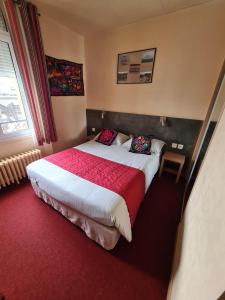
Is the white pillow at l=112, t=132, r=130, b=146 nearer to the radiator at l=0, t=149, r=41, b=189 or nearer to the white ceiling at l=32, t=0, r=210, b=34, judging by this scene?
the radiator at l=0, t=149, r=41, b=189

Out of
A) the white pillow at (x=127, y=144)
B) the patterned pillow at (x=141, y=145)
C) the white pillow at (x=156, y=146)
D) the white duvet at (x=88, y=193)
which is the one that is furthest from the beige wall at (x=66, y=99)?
the white pillow at (x=156, y=146)

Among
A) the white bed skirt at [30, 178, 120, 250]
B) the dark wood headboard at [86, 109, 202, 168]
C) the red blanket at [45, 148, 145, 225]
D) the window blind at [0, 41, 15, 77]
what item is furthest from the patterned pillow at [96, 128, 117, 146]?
the window blind at [0, 41, 15, 77]

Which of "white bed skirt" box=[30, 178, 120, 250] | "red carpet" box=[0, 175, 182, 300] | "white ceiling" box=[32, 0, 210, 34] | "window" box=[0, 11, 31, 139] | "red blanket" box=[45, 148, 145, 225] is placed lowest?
"red carpet" box=[0, 175, 182, 300]

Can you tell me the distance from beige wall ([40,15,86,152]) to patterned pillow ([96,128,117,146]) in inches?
30.1

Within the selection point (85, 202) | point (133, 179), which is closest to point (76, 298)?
point (85, 202)

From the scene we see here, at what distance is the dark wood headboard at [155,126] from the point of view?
2379 millimetres

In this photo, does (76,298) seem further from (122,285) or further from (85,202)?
(85,202)

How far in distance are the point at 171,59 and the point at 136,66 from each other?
625mm

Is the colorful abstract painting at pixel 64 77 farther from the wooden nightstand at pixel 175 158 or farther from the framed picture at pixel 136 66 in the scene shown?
the wooden nightstand at pixel 175 158

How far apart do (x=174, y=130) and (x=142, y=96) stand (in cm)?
94

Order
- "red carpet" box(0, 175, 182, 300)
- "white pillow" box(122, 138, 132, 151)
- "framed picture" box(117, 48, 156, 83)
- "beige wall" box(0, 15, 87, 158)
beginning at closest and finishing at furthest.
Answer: "red carpet" box(0, 175, 182, 300) < "beige wall" box(0, 15, 87, 158) < "framed picture" box(117, 48, 156, 83) < "white pillow" box(122, 138, 132, 151)

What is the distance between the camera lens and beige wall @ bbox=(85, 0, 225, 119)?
1.96m

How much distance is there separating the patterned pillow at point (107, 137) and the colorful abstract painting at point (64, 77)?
1.18 metres

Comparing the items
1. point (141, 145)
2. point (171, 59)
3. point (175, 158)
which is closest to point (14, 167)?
point (141, 145)
